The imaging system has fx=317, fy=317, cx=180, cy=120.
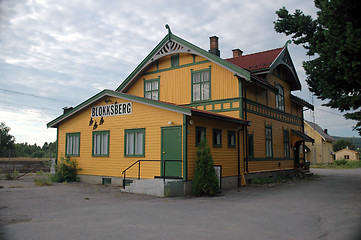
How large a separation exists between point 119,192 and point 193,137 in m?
3.99

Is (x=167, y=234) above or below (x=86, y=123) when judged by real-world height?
below

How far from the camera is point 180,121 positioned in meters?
13.4

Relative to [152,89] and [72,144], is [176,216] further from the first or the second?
[152,89]

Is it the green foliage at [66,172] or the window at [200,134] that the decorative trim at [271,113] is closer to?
the window at [200,134]

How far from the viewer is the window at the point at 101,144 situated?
16.5 meters

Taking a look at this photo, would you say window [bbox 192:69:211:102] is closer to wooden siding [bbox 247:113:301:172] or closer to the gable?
the gable

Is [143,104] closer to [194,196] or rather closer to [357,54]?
[194,196]

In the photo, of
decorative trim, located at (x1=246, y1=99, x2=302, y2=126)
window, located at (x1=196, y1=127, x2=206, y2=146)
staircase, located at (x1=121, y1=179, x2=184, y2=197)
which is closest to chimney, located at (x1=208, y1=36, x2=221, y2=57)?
decorative trim, located at (x1=246, y1=99, x2=302, y2=126)

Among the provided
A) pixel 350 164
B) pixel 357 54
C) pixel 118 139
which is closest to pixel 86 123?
pixel 118 139

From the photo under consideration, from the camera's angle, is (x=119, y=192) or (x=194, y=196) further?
(x=119, y=192)

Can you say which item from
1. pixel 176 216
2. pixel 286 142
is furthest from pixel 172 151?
pixel 286 142

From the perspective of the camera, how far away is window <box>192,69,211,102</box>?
59.1 feet

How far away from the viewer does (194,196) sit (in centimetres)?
1281

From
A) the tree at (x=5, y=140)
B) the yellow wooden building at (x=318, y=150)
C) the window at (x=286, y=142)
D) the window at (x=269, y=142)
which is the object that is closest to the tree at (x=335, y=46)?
the window at (x=269, y=142)
